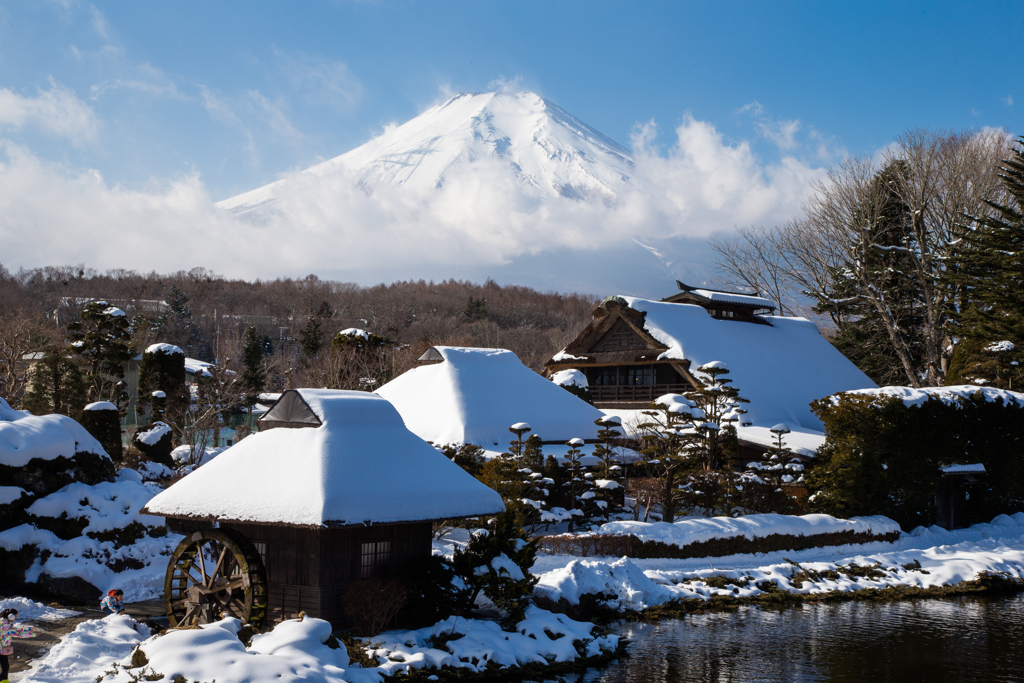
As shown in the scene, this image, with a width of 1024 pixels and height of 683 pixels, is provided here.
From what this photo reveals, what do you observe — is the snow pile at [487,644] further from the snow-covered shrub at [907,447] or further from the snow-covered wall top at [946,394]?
the snow-covered wall top at [946,394]

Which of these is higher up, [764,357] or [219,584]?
[764,357]

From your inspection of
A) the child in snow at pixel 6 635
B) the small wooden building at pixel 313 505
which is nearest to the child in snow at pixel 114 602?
the small wooden building at pixel 313 505

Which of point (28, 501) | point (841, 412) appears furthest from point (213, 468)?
point (841, 412)

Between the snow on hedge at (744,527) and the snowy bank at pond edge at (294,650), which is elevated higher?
the snow on hedge at (744,527)

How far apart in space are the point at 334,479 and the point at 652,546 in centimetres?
1098

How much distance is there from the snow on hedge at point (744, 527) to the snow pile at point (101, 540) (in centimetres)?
1156

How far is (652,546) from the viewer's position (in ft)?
68.4

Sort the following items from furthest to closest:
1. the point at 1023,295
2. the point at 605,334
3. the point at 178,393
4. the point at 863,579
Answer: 1. the point at 605,334
2. the point at 178,393
3. the point at 1023,295
4. the point at 863,579

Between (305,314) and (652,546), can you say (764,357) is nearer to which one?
(652,546)

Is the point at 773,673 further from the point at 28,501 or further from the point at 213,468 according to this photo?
the point at 28,501

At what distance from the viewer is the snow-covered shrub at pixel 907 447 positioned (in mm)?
24594

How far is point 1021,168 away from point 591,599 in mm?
29683

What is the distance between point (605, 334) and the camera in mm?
39250

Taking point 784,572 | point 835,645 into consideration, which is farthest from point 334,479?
point 784,572
